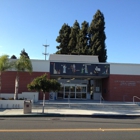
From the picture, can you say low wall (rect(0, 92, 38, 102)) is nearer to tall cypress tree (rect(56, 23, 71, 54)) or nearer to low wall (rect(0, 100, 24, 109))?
low wall (rect(0, 100, 24, 109))

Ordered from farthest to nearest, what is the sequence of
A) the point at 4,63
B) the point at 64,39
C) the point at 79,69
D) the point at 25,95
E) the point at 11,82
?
the point at 64,39 < the point at 79,69 < the point at 11,82 < the point at 25,95 < the point at 4,63

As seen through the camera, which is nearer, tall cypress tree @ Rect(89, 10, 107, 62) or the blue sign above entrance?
the blue sign above entrance

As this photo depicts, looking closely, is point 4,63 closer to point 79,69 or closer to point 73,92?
point 79,69

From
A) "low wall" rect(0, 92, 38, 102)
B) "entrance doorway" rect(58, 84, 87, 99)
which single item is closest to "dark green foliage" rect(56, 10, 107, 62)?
"entrance doorway" rect(58, 84, 87, 99)

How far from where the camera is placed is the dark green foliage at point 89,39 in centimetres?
4300

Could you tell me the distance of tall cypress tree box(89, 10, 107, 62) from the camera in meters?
42.8

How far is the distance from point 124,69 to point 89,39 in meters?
18.7

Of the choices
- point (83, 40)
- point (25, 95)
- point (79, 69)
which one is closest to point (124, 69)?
point (79, 69)

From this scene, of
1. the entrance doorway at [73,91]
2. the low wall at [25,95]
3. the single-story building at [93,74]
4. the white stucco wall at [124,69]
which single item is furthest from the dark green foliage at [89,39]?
the low wall at [25,95]

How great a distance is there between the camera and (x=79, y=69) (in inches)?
1092

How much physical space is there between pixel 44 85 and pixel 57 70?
10100 mm

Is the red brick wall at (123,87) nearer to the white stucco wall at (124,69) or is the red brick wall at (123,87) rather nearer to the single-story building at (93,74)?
the single-story building at (93,74)

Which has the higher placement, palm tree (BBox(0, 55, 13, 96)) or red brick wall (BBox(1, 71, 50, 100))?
palm tree (BBox(0, 55, 13, 96))

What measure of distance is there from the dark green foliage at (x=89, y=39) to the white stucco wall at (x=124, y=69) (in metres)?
14.2
